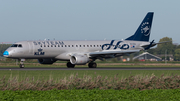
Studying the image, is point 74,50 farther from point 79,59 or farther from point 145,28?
point 145,28

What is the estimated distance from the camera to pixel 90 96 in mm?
17688

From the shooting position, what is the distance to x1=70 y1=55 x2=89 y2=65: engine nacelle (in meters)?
46.9

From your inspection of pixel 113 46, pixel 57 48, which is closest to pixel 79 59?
pixel 57 48

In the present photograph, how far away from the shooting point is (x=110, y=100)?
1647 cm

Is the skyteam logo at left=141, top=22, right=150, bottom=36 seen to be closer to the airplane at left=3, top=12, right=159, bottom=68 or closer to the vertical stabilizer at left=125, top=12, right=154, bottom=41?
the vertical stabilizer at left=125, top=12, right=154, bottom=41

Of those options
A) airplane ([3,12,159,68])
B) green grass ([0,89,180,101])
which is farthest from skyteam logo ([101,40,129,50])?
green grass ([0,89,180,101])

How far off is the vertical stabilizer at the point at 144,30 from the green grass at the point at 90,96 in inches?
1493

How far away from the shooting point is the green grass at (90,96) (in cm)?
1673

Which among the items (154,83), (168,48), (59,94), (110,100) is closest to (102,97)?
(110,100)

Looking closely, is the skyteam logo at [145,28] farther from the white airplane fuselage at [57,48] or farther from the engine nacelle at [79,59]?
the engine nacelle at [79,59]

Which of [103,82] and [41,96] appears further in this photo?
[103,82]

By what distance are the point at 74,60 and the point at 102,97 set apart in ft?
102

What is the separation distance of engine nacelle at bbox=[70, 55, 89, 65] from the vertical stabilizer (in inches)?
503

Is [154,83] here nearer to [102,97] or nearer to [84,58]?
[102,97]
